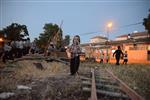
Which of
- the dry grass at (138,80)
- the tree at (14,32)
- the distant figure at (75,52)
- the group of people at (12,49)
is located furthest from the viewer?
the tree at (14,32)

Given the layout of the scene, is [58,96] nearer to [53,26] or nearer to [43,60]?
[43,60]

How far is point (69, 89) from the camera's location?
5.31 metres

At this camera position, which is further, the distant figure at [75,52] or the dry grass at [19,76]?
the distant figure at [75,52]

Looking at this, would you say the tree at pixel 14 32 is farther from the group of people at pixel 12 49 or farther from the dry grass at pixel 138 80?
the dry grass at pixel 138 80

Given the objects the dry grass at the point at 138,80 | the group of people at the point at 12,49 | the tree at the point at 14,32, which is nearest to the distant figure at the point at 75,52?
the dry grass at the point at 138,80

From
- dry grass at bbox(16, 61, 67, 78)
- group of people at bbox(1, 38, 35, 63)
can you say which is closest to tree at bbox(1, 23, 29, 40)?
group of people at bbox(1, 38, 35, 63)

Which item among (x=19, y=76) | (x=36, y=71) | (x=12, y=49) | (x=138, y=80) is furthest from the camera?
(x=12, y=49)

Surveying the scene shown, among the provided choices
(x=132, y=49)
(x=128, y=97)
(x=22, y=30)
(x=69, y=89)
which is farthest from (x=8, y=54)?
(x=22, y=30)

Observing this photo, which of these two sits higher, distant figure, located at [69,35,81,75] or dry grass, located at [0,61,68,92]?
distant figure, located at [69,35,81,75]

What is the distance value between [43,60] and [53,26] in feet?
122

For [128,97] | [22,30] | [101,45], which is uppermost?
[22,30]

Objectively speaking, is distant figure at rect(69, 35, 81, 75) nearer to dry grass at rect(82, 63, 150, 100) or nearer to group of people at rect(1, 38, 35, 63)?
dry grass at rect(82, 63, 150, 100)

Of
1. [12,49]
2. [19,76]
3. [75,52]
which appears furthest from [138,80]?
[12,49]

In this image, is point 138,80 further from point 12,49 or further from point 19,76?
point 12,49
